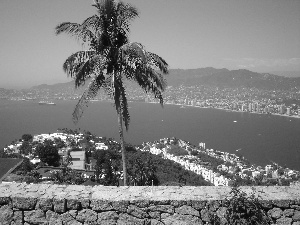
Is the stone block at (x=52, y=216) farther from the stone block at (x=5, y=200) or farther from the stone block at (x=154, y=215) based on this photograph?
the stone block at (x=154, y=215)

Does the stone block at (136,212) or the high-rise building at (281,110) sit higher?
the stone block at (136,212)

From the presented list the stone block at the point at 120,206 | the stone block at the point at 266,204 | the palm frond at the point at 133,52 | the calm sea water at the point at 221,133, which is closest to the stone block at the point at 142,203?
the stone block at the point at 120,206

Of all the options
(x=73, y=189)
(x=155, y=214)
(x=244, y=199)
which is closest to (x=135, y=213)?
(x=155, y=214)

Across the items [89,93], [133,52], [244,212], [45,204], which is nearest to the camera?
[244,212]

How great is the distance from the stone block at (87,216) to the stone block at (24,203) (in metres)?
0.63

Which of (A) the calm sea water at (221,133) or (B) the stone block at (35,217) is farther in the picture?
(A) the calm sea water at (221,133)

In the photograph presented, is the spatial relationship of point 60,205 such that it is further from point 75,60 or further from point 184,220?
point 75,60

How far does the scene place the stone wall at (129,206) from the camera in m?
3.55

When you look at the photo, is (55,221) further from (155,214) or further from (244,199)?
(244,199)

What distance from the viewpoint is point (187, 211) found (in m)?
3.56

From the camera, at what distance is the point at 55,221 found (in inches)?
143

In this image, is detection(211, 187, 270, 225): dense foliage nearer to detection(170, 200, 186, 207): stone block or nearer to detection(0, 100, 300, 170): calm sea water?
detection(170, 200, 186, 207): stone block

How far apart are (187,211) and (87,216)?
130cm

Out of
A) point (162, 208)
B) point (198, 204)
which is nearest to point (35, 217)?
point (162, 208)
